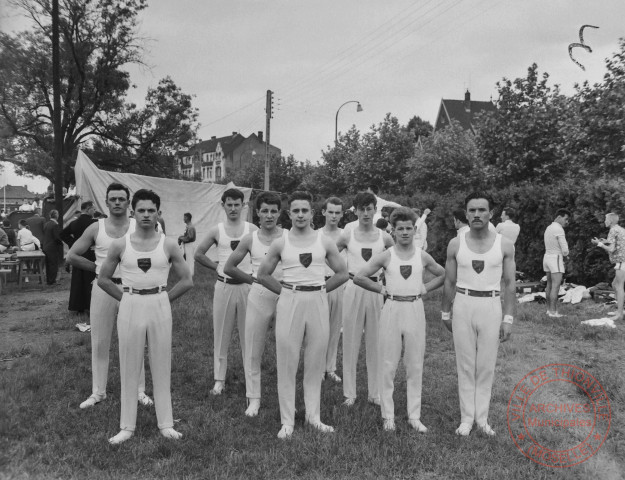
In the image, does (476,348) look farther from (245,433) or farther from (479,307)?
(245,433)

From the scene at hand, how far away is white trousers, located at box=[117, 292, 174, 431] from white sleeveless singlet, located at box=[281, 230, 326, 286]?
108 centimetres

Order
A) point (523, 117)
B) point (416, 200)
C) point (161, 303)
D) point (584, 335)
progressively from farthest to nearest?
point (416, 200) → point (523, 117) → point (584, 335) → point (161, 303)

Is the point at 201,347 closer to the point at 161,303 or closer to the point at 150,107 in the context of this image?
the point at 161,303

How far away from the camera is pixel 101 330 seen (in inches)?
220

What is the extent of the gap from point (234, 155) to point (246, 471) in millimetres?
98777

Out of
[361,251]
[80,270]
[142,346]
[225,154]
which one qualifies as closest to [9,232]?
[80,270]

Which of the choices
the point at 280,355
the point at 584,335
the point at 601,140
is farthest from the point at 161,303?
the point at 601,140

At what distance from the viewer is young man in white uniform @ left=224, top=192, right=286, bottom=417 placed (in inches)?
210

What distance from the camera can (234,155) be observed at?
3949 inches

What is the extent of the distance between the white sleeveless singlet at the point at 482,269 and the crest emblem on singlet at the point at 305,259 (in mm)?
1364

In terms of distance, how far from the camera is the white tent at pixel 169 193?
51.4 feet

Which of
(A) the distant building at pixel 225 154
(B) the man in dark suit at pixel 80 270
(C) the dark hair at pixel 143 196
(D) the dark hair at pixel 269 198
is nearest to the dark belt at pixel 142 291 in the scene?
(C) the dark hair at pixel 143 196

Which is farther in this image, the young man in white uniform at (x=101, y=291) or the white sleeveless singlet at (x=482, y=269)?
the young man in white uniform at (x=101, y=291)

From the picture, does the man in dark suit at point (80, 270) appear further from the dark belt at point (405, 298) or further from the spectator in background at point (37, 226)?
the spectator in background at point (37, 226)
